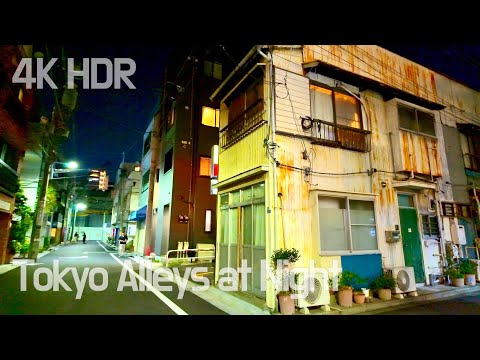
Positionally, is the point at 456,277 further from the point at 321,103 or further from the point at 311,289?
the point at 321,103

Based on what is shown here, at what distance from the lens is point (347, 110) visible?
963cm

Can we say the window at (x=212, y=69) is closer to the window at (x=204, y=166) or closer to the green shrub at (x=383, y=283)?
→ the window at (x=204, y=166)

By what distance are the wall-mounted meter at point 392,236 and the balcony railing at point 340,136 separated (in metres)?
2.97

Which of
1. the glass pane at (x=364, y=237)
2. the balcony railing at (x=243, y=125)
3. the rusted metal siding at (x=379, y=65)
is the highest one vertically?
the rusted metal siding at (x=379, y=65)

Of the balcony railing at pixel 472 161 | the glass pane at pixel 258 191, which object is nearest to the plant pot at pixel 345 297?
the glass pane at pixel 258 191

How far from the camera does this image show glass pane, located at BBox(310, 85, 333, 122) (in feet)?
29.4

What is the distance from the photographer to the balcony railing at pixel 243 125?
8.77 m

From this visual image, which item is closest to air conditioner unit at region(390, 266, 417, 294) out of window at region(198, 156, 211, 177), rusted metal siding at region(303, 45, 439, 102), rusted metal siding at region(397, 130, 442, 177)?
rusted metal siding at region(397, 130, 442, 177)

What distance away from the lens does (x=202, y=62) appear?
21.5 m

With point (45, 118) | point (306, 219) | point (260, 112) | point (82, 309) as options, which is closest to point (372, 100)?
point (260, 112)

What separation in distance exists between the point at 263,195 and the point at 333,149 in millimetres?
2974

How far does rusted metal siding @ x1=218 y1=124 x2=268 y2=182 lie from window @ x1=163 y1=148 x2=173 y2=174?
397 inches

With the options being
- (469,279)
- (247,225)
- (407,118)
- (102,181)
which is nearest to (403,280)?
(469,279)

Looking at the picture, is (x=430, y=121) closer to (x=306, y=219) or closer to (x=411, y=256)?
(x=411, y=256)
